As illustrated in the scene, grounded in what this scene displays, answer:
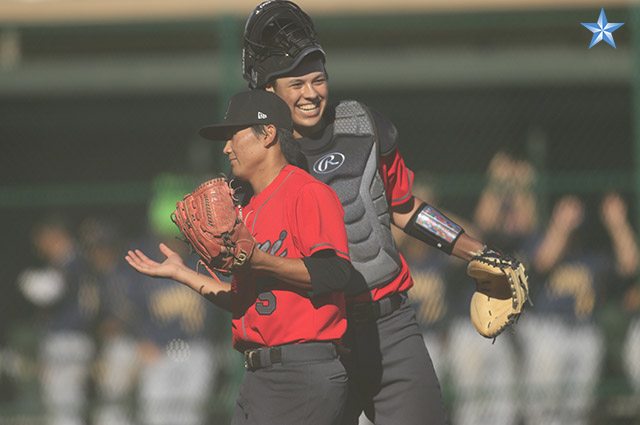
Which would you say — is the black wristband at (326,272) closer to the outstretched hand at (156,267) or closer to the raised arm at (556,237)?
the outstretched hand at (156,267)

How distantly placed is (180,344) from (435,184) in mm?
2183

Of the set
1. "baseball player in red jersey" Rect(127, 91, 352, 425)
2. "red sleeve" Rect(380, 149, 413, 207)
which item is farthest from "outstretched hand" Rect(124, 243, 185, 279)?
"red sleeve" Rect(380, 149, 413, 207)

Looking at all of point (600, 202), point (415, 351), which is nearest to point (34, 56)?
point (600, 202)

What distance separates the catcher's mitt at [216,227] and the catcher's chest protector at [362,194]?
74cm

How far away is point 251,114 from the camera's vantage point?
4250 mm

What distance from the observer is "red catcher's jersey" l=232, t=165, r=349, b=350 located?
4098mm

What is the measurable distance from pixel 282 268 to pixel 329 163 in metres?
0.89

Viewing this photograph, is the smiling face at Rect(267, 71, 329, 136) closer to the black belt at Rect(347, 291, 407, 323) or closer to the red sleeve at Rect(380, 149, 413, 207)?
the red sleeve at Rect(380, 149, 413, 207)

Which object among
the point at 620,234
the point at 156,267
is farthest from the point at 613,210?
the point at 156,267

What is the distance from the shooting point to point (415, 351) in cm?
484

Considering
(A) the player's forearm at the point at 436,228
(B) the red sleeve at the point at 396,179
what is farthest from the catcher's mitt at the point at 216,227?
(A) the player's forearm at the point at 436,228

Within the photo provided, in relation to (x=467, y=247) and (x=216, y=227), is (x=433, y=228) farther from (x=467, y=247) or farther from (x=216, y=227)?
(x=216, y=227)

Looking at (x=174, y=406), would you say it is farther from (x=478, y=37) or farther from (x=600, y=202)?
(x=478, y=37)

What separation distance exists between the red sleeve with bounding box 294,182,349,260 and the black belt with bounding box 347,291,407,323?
0.63 metres
